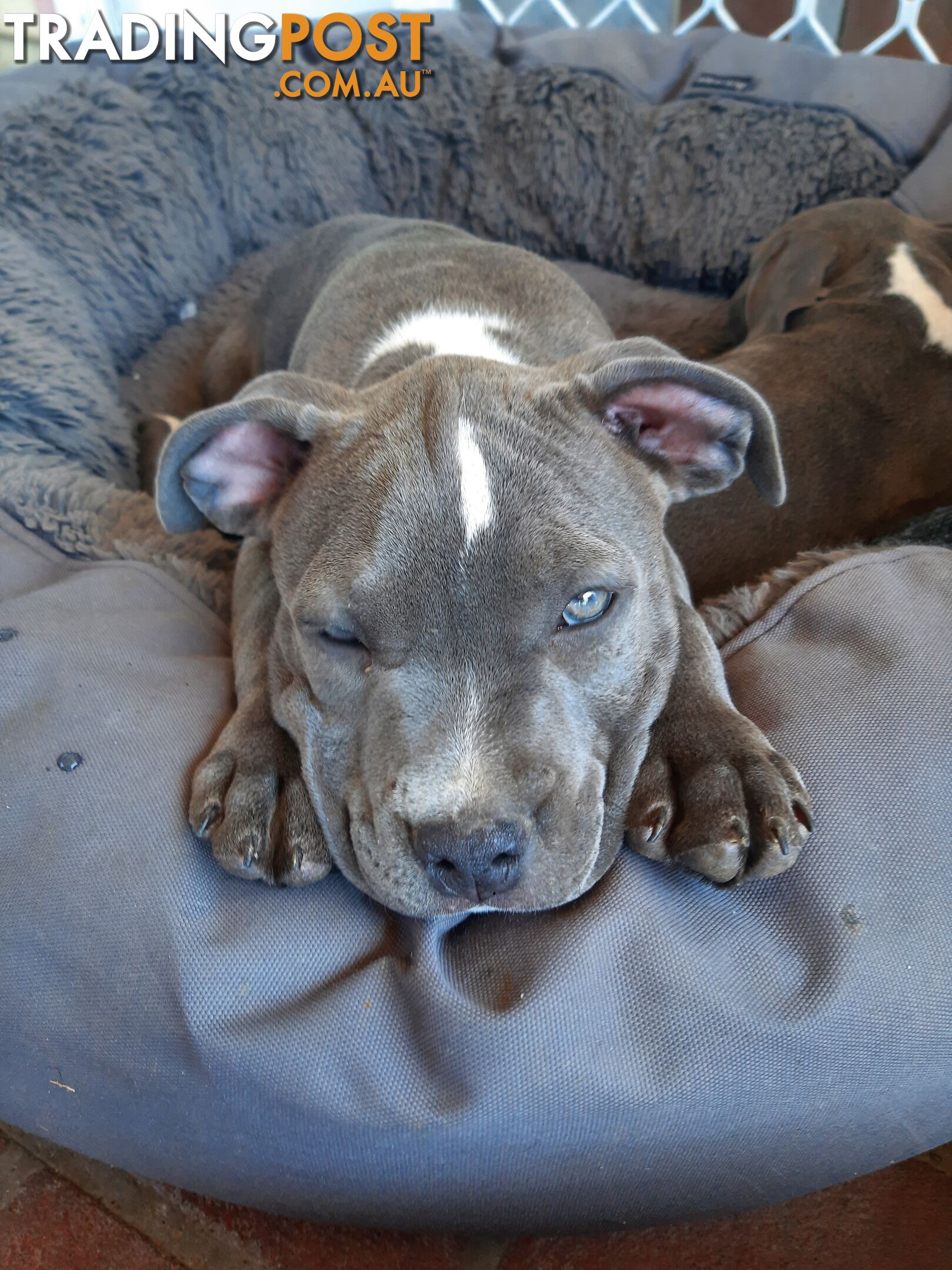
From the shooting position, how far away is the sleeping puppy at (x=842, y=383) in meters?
2.62

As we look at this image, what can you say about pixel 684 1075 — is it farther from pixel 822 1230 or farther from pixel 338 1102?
pixel 822 1230

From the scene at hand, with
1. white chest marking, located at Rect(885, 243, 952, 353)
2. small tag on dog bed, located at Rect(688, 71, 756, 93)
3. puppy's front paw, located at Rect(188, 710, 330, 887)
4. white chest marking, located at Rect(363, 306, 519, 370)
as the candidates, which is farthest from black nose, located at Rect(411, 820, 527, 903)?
small tag on dog bed, located at Rect(688, 71, 756, 93)

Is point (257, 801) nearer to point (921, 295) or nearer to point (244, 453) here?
point (244, 453)

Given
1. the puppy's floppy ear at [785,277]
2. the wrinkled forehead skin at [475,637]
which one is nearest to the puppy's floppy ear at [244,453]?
the wrinkled forehead skin at [475,637]

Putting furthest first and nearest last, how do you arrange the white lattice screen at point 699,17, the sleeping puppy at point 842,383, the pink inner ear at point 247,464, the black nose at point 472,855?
the white lattice screen at point 699,17, the sleeping puppy at point 842,383, the pink inner ear at point 247,464, the black nose at point 472,855

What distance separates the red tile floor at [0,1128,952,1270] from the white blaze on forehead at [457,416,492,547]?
123 cm

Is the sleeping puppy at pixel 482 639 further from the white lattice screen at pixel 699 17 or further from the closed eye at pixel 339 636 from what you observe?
the white lattice screen at pixel 699 17

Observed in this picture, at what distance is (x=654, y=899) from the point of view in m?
1.59

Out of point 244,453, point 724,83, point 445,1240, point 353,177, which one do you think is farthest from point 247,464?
point 724,83

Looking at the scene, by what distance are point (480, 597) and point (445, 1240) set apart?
3.71ft

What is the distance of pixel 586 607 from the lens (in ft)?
5.27

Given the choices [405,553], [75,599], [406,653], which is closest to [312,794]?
[406,653]

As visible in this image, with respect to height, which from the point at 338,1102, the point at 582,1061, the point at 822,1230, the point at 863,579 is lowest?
the point at 822,1230

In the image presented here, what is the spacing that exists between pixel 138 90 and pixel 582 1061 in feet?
12.5
